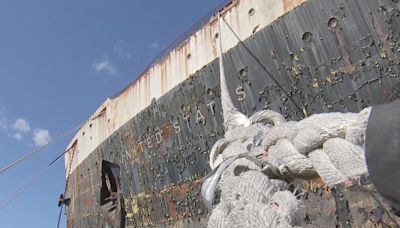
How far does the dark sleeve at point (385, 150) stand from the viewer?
2.53ft

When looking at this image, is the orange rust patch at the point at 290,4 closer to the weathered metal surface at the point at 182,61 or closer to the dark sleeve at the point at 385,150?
the weathered metal surface at the point at 182,61

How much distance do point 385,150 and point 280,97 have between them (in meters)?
3.08

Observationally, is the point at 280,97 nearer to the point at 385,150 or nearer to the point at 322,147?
the point at 322,147

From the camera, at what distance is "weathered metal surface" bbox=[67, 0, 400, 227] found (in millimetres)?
3020

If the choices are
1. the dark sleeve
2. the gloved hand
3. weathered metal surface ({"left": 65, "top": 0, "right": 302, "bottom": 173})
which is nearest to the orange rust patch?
weathered metal surface ({"left": 65, "top": 0, "right": 302, "bottom": 173})

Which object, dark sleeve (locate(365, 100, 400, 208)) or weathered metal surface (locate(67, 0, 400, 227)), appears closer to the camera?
dark sleeve (locate(365, 100, 400, 208))

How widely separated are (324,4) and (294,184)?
8.26 ft

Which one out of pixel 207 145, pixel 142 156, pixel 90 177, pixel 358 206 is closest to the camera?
pixel 358 206

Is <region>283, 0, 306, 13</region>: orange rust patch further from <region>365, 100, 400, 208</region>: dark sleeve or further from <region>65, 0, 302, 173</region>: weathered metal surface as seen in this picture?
<region>365, 100, 400, 208</region>: dark sleeve

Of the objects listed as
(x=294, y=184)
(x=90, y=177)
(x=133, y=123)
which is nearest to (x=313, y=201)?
(x=294, y=184)

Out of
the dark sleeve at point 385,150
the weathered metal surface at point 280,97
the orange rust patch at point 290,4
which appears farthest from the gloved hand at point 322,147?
the orange rust patch at point 290,4

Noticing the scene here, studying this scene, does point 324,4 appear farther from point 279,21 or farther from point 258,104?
point 258,104

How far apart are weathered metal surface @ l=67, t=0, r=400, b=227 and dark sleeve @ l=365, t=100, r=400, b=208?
54cm

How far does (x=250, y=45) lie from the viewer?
4316 millimetres
